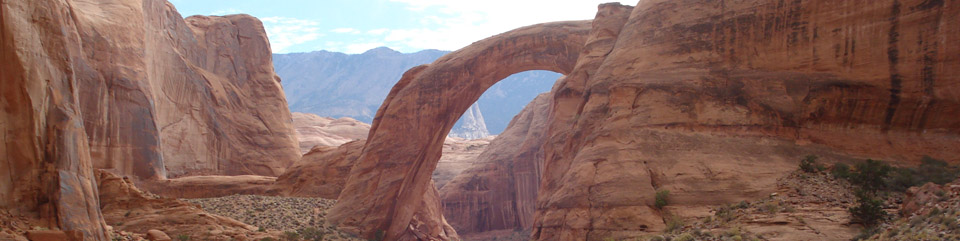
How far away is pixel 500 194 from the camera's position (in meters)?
49.9

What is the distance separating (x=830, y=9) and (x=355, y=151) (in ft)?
69.8

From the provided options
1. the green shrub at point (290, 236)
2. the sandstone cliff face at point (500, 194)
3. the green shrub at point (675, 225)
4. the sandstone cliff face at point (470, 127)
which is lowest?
the sandstone cliff face at point (470, 127)

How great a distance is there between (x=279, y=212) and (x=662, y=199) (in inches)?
646

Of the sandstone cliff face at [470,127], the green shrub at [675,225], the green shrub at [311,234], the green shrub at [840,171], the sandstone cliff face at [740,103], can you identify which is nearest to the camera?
the green shrub at [675,225]

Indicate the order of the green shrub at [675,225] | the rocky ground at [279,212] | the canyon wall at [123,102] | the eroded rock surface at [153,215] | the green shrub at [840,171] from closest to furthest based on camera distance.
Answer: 1. the canyon wall at [123,102]
2. the green shrub at [675,225]
3. the green shrub at [840,171]
4. the eroded rock surface at [153,215]
5. the rocky ground at [279,212]

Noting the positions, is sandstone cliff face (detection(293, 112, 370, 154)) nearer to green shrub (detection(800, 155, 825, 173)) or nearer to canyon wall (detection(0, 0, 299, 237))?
canyon wall (detection(0, 0, 299, 237))

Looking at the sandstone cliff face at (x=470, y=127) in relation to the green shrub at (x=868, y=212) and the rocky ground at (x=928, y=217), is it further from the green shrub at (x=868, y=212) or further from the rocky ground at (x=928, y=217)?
the rocky ground at (x=928, y=217)

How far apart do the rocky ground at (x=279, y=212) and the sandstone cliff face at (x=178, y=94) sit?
17.5 feet

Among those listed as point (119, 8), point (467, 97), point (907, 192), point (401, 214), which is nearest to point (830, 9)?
point (907, 192)

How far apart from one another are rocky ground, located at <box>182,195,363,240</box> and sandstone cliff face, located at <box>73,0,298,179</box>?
535 centimetres

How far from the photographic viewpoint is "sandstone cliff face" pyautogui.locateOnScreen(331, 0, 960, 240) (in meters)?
18.9

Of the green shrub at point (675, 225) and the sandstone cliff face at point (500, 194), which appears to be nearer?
the green shrub at point (675, 225)

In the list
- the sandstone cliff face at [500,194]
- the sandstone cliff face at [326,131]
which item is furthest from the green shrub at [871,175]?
the sandstone cliff face at [326,131]

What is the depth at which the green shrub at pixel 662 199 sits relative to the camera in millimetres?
18406
